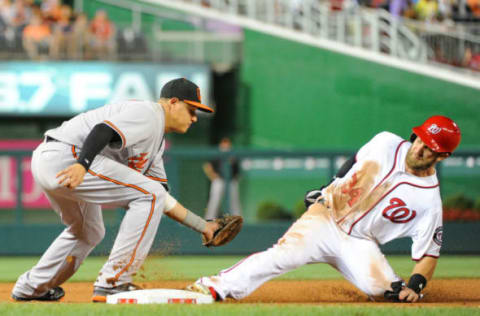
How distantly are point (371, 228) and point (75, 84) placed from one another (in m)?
10.4

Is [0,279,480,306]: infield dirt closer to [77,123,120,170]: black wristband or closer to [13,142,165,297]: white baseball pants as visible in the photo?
[13,142,165,297]: white baseball pants

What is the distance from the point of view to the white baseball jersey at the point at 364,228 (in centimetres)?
519

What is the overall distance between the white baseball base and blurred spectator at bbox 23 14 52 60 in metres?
10.6

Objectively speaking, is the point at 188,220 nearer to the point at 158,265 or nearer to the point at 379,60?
the point at 158,265

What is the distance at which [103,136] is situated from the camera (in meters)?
4.70

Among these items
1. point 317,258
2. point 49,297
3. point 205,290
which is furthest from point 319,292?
point 49,297

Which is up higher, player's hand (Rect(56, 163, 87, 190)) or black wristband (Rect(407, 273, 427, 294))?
player's hand (Rect(56, 163, 87, 190))

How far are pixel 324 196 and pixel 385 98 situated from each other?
9467 mm

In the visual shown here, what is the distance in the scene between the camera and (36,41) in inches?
582

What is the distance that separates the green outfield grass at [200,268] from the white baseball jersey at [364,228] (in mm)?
1497

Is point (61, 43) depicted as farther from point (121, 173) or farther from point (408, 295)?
point (408, 295)

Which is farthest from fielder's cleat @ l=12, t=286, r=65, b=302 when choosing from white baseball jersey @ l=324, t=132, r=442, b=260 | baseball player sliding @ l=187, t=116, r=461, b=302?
white baseball jersey @ l=324, t=132, r=442, b=260

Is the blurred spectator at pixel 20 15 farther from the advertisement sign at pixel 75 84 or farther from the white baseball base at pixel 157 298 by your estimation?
the white baseball base at pixel 157 298

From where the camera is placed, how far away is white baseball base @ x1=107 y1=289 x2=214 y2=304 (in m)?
4.91
